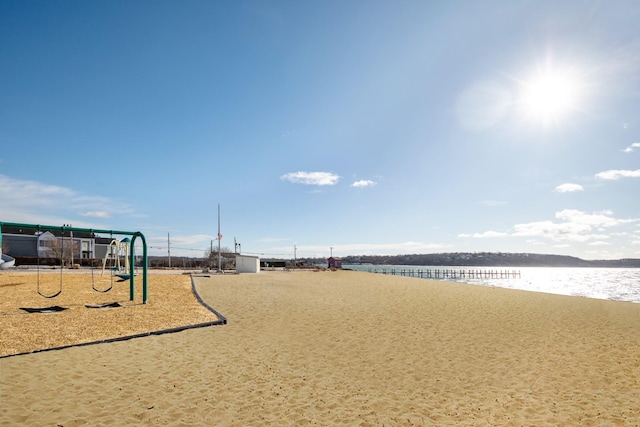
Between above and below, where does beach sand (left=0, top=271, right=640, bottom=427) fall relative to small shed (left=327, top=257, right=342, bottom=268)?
above

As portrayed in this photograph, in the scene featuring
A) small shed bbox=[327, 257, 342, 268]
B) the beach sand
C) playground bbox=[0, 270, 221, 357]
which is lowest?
small shed bbox=[327, 257, 342, 268]

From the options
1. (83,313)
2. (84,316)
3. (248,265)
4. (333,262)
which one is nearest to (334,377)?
(84,316)

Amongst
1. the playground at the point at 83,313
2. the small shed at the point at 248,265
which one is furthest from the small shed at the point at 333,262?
the playground at the point at 83,313

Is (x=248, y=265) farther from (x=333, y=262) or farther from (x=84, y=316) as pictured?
(x=333, y=262)

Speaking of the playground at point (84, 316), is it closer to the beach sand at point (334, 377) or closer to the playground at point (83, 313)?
the playground at point (83, 313)

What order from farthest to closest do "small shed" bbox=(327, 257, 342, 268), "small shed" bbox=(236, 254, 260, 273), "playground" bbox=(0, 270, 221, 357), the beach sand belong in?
"small shed" bbox=(327, 257, 342, 268) → "small shed" bbox=(236, 254, 260, 273) → "playground" bbox=(0, 270, 221, 357) → the beach sand

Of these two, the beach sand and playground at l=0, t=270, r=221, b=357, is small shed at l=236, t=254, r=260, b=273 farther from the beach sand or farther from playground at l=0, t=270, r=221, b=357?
the beach sand

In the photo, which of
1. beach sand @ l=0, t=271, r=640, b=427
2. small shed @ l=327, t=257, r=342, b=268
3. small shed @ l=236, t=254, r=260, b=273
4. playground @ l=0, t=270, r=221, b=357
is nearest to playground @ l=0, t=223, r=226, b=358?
playground @ l=0, t=270, r=221, b=357

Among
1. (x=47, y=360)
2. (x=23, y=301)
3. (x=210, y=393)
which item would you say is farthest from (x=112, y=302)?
(x=210, y=393)

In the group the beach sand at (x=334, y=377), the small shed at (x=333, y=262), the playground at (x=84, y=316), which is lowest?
the small shed at (x=333, y=262)

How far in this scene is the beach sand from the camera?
5.78 m

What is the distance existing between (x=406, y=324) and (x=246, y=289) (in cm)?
1152

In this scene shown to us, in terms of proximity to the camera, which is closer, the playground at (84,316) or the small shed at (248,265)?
→ the playground at (84,316)

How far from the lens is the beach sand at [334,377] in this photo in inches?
227
